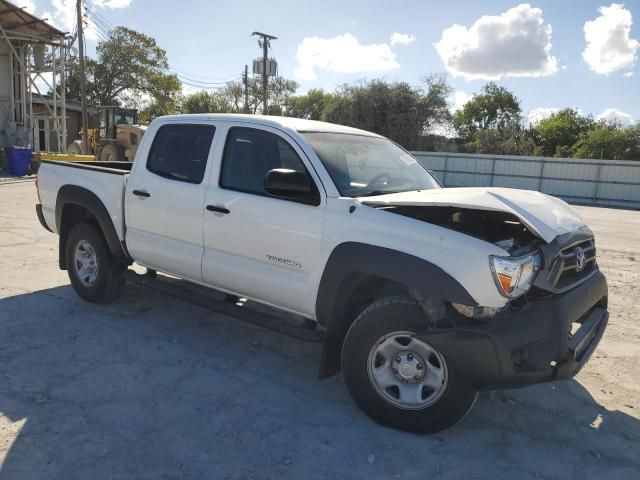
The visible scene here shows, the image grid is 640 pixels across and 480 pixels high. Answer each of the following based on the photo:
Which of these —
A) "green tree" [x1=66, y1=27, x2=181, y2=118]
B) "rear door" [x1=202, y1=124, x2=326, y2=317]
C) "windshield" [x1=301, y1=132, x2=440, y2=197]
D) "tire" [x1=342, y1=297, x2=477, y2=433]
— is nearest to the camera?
"tire" [x1=342, y1=297, x2=477, y2=433]

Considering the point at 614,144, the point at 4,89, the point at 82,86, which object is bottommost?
the point at 614,144

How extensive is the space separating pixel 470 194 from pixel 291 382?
1915 mm

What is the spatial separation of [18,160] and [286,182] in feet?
73.7

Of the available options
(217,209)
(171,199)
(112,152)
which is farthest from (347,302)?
(112,152)

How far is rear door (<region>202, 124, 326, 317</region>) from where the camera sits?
3691 mm

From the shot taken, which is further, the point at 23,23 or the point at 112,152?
the point at 23,23

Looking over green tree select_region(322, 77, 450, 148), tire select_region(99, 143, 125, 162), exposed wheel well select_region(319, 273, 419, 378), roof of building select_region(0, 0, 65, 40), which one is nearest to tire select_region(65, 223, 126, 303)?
exposed wheel well select_region(319, 273, 419, 378)

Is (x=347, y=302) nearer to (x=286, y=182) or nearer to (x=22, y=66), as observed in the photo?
(x=286, y=182)

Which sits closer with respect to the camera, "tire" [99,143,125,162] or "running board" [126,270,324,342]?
"running board" [126,270,324,342]

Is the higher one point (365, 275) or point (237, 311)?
point (365, 275)

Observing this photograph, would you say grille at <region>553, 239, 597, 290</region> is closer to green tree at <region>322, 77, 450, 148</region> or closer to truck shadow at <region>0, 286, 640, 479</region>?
truck shadow at <region>0, 286, 640, 479</region>

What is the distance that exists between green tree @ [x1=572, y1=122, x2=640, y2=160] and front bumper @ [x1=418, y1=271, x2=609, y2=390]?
38347 mm

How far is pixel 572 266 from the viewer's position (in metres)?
3.36

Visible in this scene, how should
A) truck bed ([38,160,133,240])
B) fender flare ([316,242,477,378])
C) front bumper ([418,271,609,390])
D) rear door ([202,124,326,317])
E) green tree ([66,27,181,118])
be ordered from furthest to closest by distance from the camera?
green tree ([66,27,181,118])
truck bed ([38,160,133,240])
rear door ([202,124,326,317])
fender flare ([316,242,477,378])
front bumper ([418,271,609,390])
